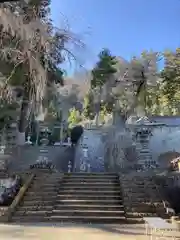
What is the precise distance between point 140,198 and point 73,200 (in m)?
2.52

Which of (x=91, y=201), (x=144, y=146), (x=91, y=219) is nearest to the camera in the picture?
(x=91, y=219)

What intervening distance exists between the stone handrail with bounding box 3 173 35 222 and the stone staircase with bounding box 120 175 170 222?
3914 millimetres

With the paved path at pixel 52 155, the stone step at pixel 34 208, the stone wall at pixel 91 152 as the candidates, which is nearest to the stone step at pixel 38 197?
the stone step at pixel 34 208

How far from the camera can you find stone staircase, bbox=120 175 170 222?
11578 mm

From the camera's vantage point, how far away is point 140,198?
12.7 metres

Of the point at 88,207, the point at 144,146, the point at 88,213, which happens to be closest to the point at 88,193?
the point at 88,207

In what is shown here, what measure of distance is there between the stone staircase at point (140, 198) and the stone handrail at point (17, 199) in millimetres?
3914

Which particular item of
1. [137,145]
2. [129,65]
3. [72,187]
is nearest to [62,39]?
[72,187]

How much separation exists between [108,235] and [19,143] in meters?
16.1

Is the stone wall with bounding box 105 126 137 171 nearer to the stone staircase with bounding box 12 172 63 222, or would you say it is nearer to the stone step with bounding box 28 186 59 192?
the stone staircase with bounding box 12 172 63 222

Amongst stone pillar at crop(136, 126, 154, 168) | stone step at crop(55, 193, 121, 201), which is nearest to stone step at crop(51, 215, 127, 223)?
stone step at crop(55, 193, 121, 201)

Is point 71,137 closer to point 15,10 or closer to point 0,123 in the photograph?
point 0,123

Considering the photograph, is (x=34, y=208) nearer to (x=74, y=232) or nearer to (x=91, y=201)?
(x=91, y=201)

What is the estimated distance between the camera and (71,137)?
92.1 feet
